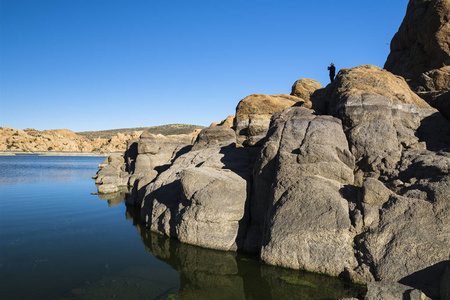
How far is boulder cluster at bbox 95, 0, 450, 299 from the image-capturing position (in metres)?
8.27

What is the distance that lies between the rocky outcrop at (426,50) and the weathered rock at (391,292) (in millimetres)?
12324

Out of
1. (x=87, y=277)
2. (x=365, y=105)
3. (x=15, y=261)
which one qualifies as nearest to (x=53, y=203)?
(x=15, y=261)

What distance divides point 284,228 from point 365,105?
7.48 meters

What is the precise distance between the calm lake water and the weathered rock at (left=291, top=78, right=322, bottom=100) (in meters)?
17.0

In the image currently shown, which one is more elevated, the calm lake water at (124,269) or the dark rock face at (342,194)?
the dark rock face at (342,194)

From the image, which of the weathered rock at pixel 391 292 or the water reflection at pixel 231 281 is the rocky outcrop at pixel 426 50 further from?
the water reflection at pixel 231 281

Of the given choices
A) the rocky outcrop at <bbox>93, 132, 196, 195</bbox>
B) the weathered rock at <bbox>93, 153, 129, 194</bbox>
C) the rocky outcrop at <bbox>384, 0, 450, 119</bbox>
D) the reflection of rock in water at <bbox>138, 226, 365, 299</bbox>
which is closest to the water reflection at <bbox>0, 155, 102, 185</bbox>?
the weathered rock at <bbox>93, 153, 129, 194</bbox>

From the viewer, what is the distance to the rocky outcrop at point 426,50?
760 inches

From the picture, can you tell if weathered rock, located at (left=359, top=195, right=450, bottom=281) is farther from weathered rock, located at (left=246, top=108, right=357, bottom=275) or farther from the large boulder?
the large boulder

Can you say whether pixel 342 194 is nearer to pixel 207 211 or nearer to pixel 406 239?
pixel 406 239

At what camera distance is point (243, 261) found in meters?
10.6

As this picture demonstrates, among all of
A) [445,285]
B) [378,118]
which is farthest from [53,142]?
[445,285]

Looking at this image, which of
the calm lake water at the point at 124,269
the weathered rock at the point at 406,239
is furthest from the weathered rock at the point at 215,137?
the weathered rock at the point at 406,239

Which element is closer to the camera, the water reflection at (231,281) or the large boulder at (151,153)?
the water reflection at (231,281)
